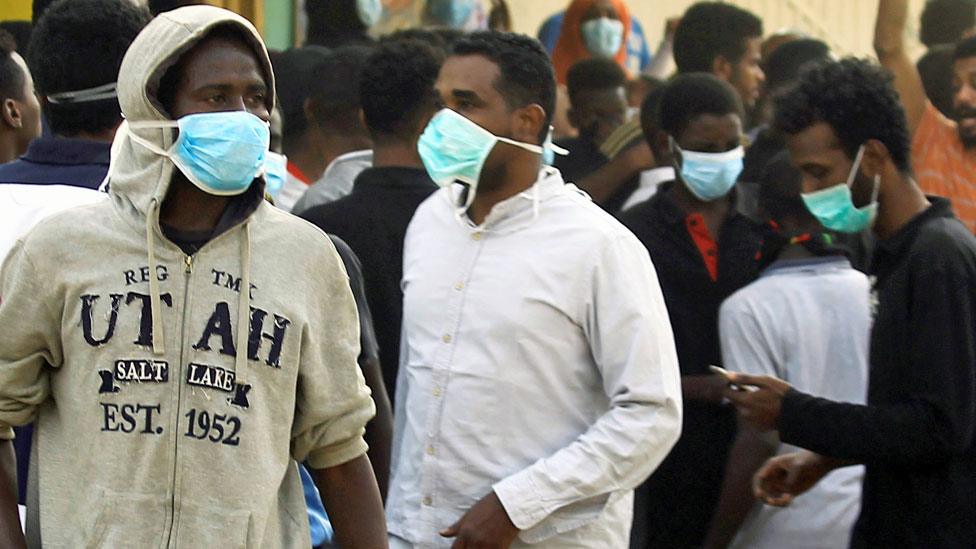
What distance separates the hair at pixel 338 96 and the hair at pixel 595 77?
1.55m

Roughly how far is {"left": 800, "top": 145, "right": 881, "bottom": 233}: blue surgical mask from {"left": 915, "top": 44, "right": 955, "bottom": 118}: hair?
333 cm

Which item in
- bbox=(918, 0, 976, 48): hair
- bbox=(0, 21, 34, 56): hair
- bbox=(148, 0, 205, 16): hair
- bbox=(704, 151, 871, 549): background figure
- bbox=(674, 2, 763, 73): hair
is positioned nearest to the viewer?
bbox=(704, 151, 871, 549): background figure

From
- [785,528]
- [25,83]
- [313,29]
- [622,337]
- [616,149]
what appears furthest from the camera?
[313,29]

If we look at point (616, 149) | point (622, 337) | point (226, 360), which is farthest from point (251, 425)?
point (616, 149)

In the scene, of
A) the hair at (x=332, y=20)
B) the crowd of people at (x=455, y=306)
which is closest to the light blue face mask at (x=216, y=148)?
the crowd of people at (x=455, y=306)

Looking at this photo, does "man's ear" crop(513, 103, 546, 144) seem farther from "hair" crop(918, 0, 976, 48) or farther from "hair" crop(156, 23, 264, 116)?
"hair" crop(918, 0, 976, 48)

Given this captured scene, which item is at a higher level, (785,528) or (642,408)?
(642,408)

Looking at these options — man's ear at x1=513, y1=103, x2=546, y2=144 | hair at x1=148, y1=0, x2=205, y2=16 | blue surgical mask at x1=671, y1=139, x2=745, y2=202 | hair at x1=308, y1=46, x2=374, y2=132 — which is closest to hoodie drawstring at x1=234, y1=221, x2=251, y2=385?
man's ear at x1=513, y1=103, x2=546, y2=144

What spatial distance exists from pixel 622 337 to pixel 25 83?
1756 mm

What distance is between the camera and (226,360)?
283cm

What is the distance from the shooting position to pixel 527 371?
4.01 metres

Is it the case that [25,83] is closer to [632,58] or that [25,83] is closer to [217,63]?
[217,63]

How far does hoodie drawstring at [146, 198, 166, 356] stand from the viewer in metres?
2.80

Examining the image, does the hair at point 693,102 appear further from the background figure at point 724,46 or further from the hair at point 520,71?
the background figure at point 724,46
